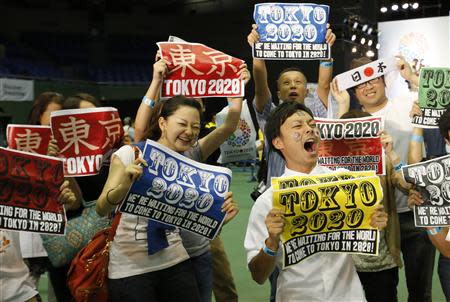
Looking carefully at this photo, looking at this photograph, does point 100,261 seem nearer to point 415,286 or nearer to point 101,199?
point 101,199

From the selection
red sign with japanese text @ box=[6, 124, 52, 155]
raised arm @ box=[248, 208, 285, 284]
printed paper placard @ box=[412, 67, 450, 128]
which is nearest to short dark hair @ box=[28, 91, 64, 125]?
red sign with japanese text @ box=[6, 124, 52, 155]

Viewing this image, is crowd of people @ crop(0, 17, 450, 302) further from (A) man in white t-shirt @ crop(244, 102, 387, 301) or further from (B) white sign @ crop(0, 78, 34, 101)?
(B) white sign @ crop(0, 78, 34, 101)

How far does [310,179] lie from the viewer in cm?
221

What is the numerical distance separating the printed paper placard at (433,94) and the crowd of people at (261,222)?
2.5 inches

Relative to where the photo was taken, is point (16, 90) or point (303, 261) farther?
point (16, 90)

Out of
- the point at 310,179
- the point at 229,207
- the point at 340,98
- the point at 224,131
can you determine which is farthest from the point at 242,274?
the point at 310,179

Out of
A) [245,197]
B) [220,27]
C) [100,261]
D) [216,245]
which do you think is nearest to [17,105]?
[220,27]

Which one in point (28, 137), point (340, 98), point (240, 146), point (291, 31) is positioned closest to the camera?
point (28, 137)

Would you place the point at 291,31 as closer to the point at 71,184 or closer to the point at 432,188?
the point at 71,184

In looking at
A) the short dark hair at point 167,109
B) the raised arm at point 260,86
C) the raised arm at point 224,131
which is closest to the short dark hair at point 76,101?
the short dark hair at point 167,109

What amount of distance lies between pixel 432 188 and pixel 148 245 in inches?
48.3

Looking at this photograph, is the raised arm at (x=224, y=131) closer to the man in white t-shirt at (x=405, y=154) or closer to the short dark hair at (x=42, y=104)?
the man in white t-shirt at (x=405, y=154)

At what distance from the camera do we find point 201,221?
8.39 feet

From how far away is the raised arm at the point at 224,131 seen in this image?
3342 mm
